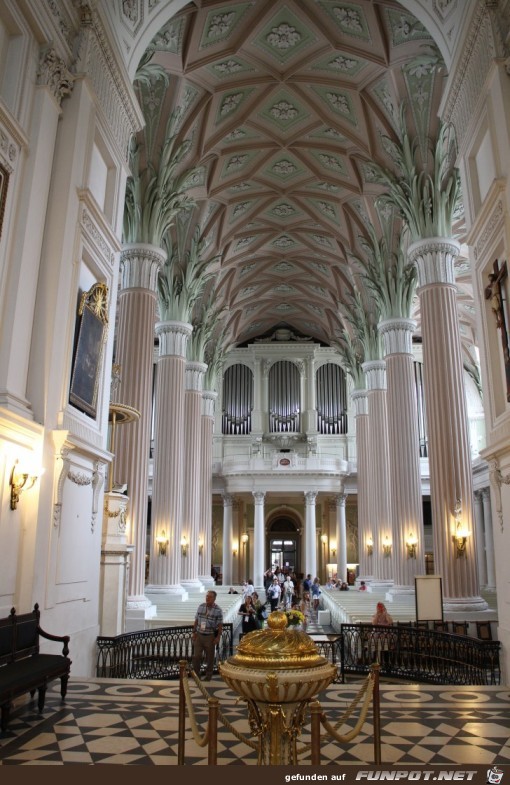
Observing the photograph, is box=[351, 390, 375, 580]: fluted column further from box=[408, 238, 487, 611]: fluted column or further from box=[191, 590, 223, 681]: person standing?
box=[191, 590, 223, 681]: person standing

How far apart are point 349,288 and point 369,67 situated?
11.7 metres

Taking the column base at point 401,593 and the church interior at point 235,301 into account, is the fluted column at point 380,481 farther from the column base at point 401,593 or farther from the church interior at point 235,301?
the column base at point 401,593

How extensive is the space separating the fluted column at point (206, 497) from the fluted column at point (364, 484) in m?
6.22

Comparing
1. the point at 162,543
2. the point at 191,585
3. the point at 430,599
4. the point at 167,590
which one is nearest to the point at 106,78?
the point at 430,599

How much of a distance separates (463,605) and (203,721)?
8.17 meters

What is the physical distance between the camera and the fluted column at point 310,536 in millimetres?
28891

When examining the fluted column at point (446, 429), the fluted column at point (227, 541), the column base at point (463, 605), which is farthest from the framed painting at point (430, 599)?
the fluted column at point (227, 541)

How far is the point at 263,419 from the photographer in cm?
3288

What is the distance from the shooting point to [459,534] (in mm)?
12945

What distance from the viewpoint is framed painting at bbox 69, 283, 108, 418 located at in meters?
8.09

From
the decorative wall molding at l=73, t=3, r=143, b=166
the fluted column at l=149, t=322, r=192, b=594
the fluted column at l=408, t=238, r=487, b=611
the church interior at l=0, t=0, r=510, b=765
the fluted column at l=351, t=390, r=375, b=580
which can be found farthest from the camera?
the fluted column at l=351, t=390, r=375, b=580

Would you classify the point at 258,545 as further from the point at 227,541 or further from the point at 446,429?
the point at 446,429

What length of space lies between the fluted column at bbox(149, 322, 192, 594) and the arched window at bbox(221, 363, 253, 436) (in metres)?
13.2

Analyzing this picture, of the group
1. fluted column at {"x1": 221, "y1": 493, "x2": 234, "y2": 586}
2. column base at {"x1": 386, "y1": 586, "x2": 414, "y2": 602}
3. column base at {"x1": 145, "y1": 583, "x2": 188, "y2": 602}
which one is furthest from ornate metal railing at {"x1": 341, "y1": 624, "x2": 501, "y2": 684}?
fluted column at {"x1": 221, "y1": 493, "x2": 234, "y2": 586}
